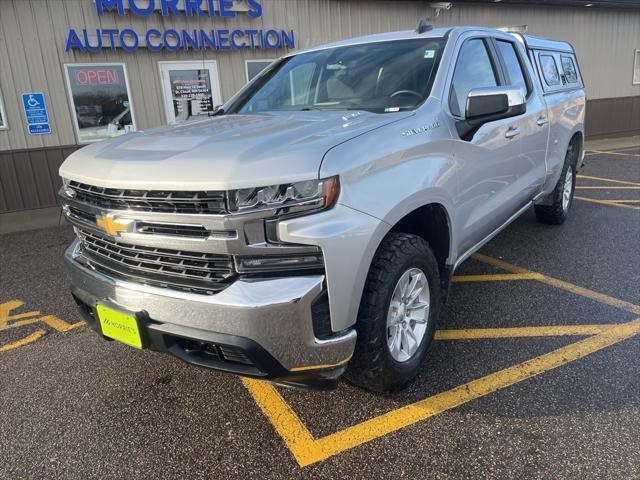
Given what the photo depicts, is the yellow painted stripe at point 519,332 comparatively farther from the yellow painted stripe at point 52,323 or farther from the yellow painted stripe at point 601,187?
the yellow painted stripe at point 601,187

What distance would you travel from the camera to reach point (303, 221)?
201cm

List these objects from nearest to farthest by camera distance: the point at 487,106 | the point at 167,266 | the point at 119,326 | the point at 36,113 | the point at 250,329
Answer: the point at 250,329 → the point at 167,266 → the point at 119,326 → the point at 487,106 → the point at 36,113

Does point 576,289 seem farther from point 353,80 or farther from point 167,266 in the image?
point 167,266

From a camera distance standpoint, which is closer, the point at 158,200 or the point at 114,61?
the point at 158,200

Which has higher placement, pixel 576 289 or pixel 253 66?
pixel 253 66

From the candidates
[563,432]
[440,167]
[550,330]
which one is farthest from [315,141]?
[550,330]

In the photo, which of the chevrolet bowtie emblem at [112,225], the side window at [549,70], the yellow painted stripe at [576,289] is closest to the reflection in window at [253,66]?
the side window at [549,70]

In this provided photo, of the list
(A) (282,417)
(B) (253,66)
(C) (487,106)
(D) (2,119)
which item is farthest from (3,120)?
(C) (487,106)

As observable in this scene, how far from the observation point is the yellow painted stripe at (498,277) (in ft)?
14.3

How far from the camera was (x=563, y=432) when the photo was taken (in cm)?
239

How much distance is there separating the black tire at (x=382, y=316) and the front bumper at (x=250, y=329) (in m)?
0.16

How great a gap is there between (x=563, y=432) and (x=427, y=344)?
0.80m

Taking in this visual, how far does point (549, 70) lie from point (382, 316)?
4060 millimetres

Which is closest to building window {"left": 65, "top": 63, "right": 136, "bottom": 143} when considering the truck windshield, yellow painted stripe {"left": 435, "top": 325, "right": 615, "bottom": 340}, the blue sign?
the blue sign
